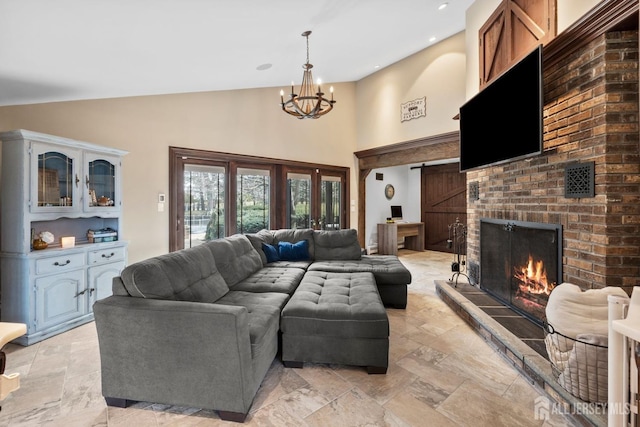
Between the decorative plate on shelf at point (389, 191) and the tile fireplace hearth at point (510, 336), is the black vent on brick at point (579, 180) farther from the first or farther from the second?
the decorative plate on shelf at point (389, 191)

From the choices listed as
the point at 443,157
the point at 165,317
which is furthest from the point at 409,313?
the point at 443,157

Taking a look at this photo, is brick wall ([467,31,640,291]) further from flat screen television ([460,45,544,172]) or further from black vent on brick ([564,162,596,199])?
flat screen television ([460,45,544,172])

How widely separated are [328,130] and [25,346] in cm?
558

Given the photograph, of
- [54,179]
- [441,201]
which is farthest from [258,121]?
[441,201]

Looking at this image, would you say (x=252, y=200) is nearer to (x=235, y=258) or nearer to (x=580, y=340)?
(x=235, y=258)

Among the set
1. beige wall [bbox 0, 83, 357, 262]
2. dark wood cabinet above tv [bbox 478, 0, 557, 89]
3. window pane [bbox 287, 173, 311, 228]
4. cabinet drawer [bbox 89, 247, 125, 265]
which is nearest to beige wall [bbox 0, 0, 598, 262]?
beige wall [bbox 0, 83, 357, 262]

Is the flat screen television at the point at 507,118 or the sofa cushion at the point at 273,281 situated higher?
the flat screen television at the point at 507,118

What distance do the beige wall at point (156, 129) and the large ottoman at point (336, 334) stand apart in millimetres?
2846

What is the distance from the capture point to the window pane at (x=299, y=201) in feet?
19.5

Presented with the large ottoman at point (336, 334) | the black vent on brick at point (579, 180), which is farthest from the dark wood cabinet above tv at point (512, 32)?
the large ottoman at point (336, 334)

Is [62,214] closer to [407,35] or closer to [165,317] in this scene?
[165,317]

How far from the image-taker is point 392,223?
23.5 feet

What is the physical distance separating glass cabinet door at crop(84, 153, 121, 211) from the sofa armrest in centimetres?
201

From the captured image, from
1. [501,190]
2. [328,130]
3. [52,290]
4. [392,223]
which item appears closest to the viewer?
[52,290]
